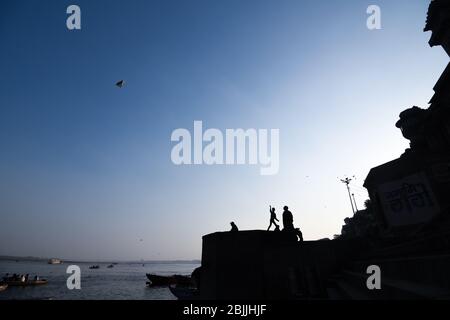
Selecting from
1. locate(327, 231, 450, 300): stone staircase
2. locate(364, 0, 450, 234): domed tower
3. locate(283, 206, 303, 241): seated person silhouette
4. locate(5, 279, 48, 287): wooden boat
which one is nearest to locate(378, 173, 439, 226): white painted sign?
locate(364, 0, 450, 234): domed tower

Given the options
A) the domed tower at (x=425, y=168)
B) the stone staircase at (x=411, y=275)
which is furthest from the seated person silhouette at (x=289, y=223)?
the domed tower at (x=425, y=168)

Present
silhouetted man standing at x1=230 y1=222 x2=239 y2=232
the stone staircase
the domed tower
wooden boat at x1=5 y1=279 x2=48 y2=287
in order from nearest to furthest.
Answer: the stone staircase < silhouetted man standing at x1=230 y1=222 x2=239 y2=232 < the domed tower < wooden boat at x1=5 y1=279 x2=48 y2=287

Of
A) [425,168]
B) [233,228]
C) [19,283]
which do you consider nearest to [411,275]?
[233,228]

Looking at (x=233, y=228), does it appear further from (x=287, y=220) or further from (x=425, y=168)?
(x=425, y=168)

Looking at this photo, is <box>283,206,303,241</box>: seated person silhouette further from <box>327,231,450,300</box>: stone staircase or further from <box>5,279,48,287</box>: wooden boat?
<box>5,279,48,287</box>: wooden boat

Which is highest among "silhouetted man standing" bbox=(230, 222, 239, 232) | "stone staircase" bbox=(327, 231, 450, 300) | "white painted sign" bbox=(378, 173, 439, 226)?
"white painted sign" bbox=(378, 173, 439, 226)

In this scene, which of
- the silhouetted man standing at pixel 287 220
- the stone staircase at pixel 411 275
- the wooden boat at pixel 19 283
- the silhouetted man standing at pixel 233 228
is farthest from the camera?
the wooden boat at pixel 19 283

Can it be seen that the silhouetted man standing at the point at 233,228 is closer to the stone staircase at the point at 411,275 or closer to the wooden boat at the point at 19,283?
the stone staircase at the point at 411,275

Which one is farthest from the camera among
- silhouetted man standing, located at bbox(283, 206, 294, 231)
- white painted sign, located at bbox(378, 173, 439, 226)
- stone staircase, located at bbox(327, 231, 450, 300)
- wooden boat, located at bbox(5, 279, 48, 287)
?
wooden boat, located at bbox(5, 279, 48, 287)

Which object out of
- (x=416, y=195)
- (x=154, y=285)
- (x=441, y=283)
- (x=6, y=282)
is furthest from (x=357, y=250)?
(x=6, y=282)
